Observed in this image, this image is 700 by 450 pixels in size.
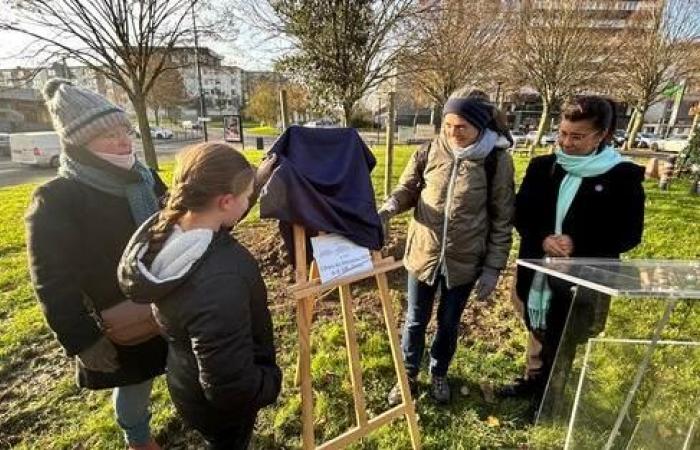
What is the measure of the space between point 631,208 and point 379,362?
1.92 meters

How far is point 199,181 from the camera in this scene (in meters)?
1.36

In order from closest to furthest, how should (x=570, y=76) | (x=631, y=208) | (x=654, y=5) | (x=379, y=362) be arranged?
(x=631, y=208) < (x=379, y=362) < (x=570, y=76) < (x=654, y=5)

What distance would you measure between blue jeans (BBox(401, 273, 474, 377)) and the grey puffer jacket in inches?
4.0

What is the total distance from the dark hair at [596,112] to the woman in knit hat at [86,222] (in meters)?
2.13

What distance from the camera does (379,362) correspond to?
10.3ft

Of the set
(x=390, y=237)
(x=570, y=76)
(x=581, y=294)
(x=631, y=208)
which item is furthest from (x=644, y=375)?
(x=570, y=76)

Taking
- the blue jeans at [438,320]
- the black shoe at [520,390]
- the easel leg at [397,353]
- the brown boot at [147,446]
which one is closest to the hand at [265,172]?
the easel leg at [397,353]

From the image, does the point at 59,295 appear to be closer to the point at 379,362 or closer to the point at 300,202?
the point at 300,202

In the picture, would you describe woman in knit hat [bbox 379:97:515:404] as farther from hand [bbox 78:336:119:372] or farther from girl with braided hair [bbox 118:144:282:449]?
hand [bbox 78:336:119:372]

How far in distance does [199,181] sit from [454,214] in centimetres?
145

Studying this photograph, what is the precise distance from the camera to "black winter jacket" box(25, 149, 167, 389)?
1.62 m

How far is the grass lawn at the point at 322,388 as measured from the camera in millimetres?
2518

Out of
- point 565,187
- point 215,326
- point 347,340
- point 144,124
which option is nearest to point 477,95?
point 565,187

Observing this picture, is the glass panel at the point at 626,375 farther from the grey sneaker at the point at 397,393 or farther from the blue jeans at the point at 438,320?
the grey sneaker at the point at 397,393
